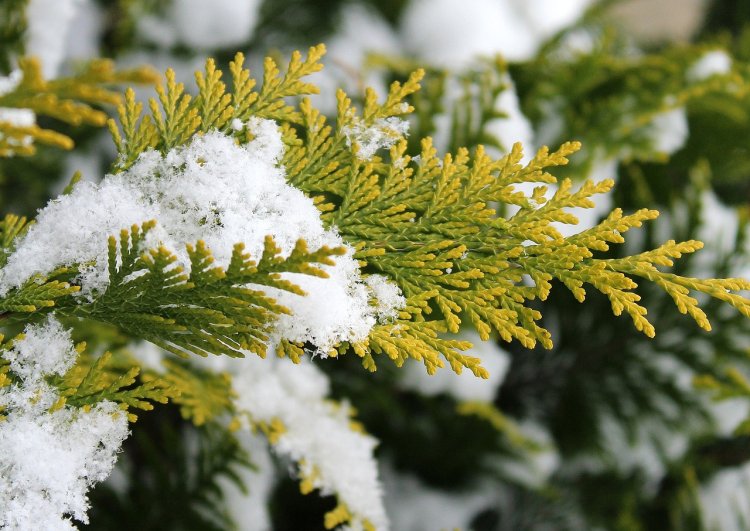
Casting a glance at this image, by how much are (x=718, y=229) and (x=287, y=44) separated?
1336 millimetres

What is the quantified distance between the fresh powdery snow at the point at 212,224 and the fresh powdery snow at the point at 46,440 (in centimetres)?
8

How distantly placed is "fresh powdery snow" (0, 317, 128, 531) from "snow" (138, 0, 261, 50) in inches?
49.3

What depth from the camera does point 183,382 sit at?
0.96 metres

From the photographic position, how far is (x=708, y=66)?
→ 158 centimetres

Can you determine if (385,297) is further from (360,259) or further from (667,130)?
(667,130)

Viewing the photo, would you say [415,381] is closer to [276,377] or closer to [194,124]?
[276,377]

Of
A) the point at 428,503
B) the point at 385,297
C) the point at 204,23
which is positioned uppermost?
the point at 204,23

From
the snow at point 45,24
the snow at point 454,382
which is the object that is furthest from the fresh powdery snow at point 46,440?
the snow at point 454,382

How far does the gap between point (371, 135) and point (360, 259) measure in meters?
0.17

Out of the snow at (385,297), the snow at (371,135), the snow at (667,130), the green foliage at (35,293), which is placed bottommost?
the green foliage at (35,293)

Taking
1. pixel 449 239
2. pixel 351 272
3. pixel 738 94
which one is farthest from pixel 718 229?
pixel 351 272

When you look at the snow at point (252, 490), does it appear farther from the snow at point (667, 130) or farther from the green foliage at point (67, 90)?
the snow at point (667, 130)

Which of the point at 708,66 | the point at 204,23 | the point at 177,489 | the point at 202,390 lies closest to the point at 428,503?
the point at 177,489

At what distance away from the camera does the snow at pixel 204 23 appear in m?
1.81
